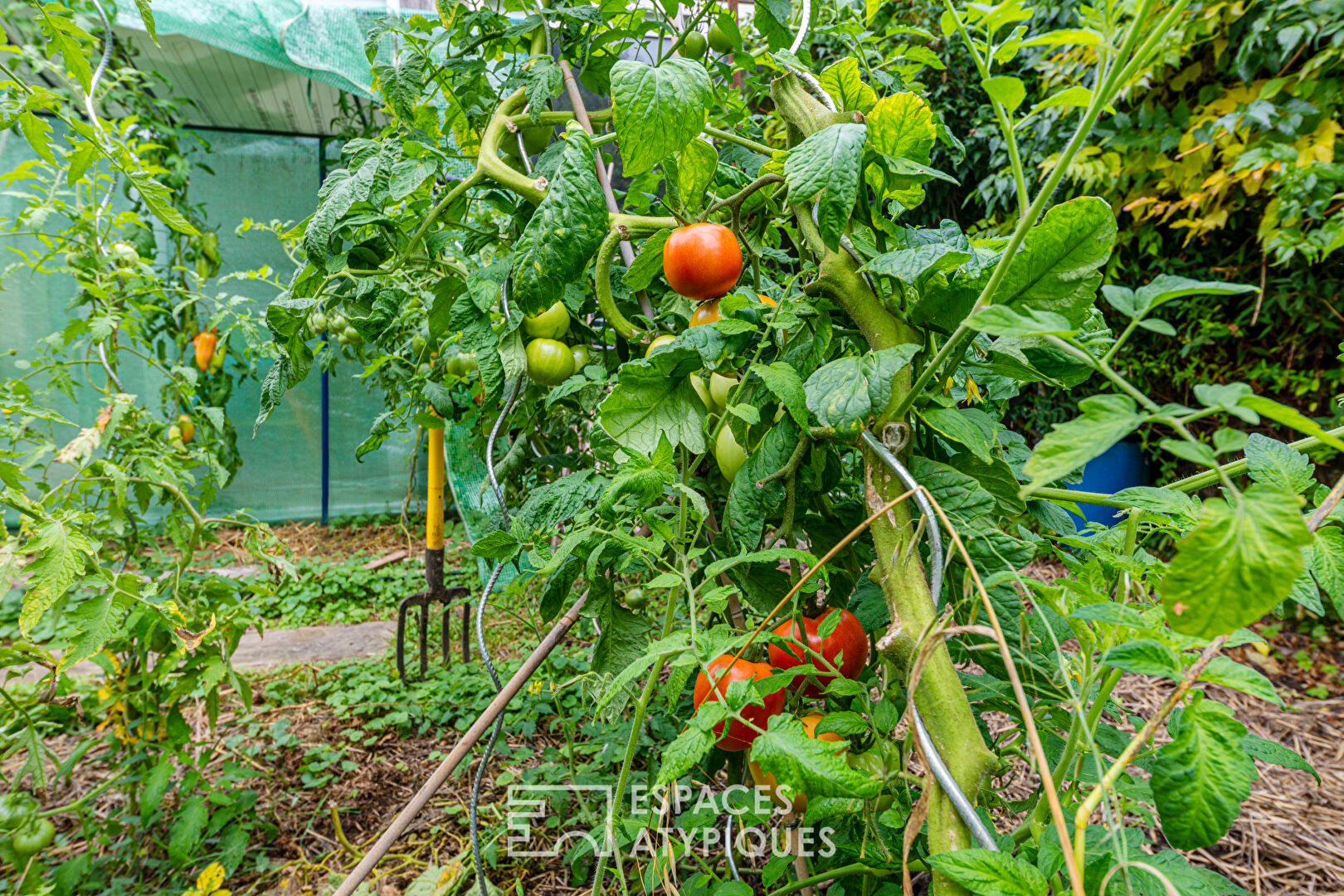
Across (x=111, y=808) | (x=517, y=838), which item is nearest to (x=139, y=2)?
(x=517, y=838)

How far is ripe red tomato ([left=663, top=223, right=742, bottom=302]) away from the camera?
63cm

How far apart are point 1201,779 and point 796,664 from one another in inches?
13.2

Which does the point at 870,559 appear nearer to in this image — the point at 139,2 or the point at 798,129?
the point at 798,129

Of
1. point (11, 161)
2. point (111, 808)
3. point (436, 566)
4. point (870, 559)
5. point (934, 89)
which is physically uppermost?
point (934, 89)

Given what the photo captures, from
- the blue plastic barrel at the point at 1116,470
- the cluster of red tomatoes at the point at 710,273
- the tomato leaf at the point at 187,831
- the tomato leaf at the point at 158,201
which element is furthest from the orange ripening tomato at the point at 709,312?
the blue plastic barrel at the point at 1116,470

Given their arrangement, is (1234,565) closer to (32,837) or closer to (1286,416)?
(1286,416)

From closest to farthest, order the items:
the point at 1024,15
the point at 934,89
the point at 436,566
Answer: the point at 1024,15 → the point at 436,566 → the point at 934,89

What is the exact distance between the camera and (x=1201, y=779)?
12.4 inches

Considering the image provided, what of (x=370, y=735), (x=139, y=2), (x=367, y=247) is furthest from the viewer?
(x=370, y=735)

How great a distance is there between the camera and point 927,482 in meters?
0.55

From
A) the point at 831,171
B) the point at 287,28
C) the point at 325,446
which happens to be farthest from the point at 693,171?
the point at 325,446

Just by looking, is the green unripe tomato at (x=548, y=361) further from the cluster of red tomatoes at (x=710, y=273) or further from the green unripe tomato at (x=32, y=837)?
the green unripe tomato at (x=32, y=837)

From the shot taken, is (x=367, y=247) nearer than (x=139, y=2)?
No

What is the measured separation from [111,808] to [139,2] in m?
1.67
